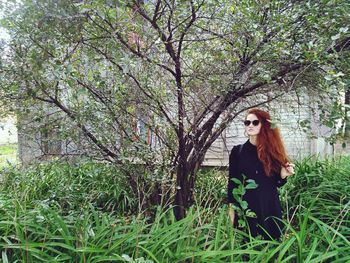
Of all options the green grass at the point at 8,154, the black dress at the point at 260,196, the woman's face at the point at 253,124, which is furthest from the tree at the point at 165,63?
the green grass at the point at 8,154

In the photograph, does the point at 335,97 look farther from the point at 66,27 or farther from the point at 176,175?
the point at 66,27

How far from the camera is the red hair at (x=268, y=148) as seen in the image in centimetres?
254

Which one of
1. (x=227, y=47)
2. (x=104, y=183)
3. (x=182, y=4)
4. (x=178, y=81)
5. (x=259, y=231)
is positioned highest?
(x=182, y=4)

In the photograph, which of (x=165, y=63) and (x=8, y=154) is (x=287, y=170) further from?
(x=8, y=154)

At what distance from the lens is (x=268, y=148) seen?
254cm

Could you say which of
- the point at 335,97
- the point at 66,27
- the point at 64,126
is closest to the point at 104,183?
the point at 64,126

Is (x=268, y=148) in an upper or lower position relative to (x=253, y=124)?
lower

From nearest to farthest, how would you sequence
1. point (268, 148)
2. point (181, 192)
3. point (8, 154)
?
1. point (268, 148)
2. point (181, 192)
3. point (8, 154)

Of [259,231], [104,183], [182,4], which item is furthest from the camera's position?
[104,183]

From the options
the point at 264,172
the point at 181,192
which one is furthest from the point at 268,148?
the point at 181,192

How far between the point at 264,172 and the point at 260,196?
0.62 ft

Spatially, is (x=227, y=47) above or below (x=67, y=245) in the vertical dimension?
above

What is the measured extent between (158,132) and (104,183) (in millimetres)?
1482

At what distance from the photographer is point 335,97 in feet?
6.61
